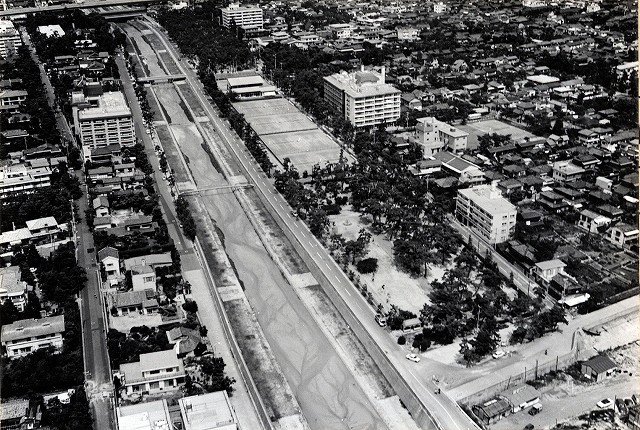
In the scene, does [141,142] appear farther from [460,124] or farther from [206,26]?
[206,26]

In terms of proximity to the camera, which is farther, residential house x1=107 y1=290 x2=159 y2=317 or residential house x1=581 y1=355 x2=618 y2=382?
residential house x1=107 y1=290 x2=159 y2=317

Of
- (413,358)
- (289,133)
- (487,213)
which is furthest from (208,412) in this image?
(289,133)

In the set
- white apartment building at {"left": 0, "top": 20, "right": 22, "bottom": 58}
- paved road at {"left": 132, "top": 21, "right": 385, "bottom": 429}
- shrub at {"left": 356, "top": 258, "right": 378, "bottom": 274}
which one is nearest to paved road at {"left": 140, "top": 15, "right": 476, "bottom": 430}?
shrub at {"left": 356, "top": 258, "right": 378, "bottom": 274}

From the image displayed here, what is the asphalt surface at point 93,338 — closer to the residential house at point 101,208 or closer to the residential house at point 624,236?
the residential house at point 101,208

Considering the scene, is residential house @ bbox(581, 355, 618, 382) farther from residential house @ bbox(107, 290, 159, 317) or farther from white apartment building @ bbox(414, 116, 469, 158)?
white apartment building @ bbox(414, 116, 469, 158)

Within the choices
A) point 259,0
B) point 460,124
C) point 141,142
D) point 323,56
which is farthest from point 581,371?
point 259,0

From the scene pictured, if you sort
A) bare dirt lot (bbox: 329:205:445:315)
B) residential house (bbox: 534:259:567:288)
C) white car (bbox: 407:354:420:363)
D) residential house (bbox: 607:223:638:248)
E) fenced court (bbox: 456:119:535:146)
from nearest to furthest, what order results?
white car (bbox: 407:354:420:363)
bare dirt lot (bbox: 329:205:445:315)
residential house (bbox: 534:259:567:288)
residential house (bbox: 607:223:638:248)
fenced court (bbox: 456:119:535:146)
